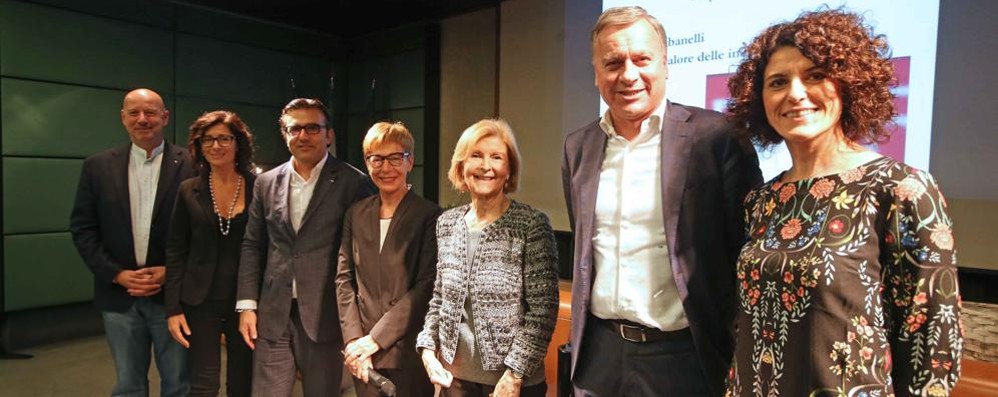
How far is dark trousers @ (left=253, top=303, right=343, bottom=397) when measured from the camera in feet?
6.66

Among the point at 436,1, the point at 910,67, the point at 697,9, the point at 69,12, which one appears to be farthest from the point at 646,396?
the point at 69,12

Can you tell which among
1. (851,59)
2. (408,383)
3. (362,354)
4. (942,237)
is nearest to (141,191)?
(362,354)

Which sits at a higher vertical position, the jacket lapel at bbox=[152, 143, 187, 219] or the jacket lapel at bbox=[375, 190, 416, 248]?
the jacket lapel at bbox=[152, 143, 187, 219]

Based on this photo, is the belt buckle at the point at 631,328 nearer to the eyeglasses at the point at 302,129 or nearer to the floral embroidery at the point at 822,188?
the floral embroidery at the point at 822,188

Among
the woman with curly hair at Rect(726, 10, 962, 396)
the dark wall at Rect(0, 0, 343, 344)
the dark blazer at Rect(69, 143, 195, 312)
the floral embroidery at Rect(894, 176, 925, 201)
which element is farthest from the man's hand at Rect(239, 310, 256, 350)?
the dark wall at Rect(0, 0, 343, 344)

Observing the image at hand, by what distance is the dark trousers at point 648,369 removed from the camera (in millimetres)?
1253

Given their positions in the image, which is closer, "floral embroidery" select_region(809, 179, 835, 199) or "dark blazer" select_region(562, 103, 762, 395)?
"floral embroidery" select_region(809, 179, 835, 199)

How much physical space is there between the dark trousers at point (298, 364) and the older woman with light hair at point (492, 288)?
1.77 feet

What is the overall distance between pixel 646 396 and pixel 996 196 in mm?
2130

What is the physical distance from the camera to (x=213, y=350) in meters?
2.19

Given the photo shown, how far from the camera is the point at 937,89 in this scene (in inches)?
95.9

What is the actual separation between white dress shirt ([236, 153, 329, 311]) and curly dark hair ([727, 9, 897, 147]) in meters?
1.60

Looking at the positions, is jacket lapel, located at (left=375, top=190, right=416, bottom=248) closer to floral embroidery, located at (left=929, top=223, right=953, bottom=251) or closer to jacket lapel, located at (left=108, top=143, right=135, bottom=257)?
jacket lapel, located at (left=108, top=143, right=135, bottom=257)

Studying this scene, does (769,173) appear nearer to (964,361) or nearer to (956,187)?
(956,187)
